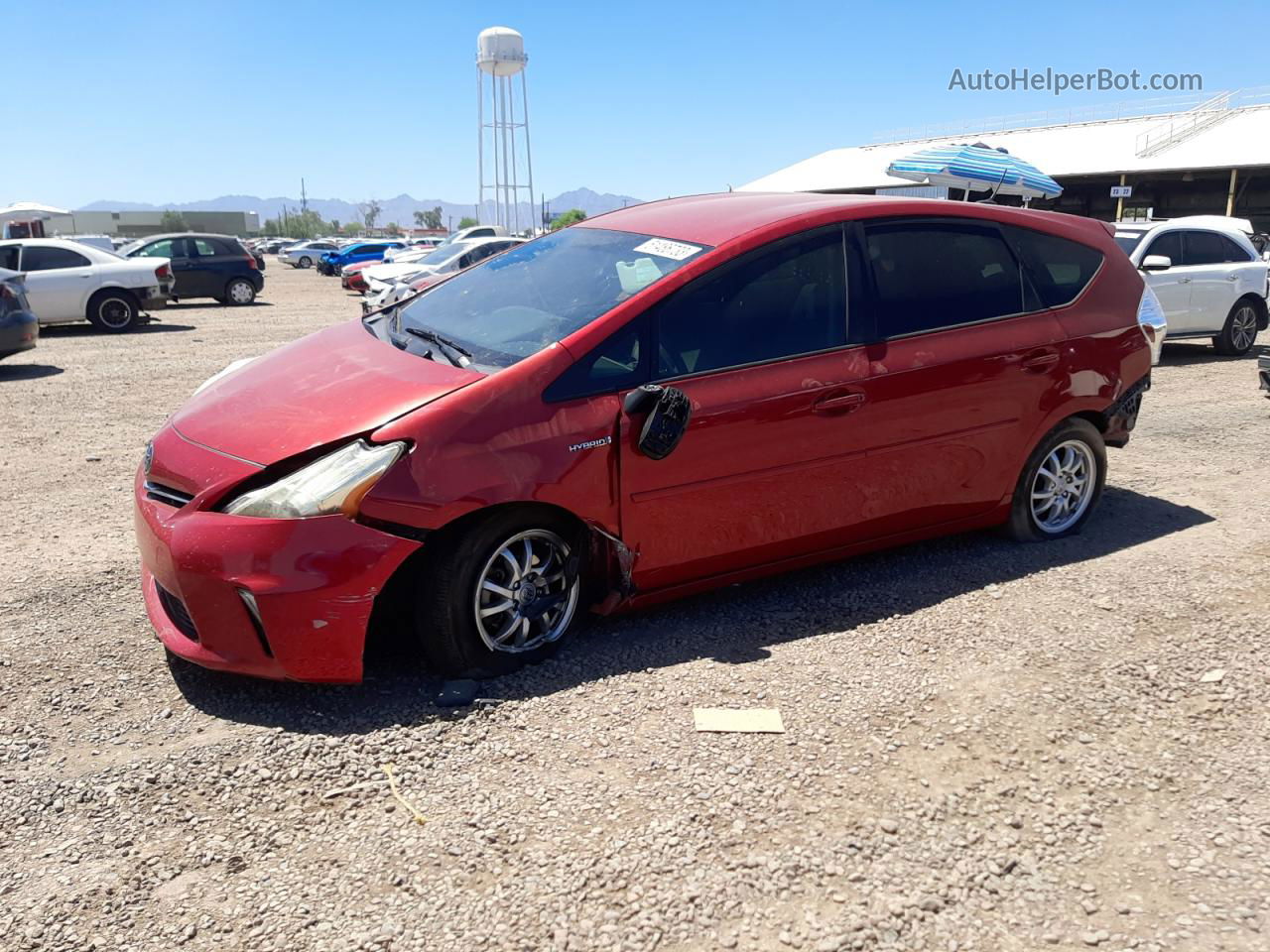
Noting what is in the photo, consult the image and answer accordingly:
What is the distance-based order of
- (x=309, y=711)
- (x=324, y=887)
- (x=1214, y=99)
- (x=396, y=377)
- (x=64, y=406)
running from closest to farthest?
(x=324, y=887)
(x=309, y=711)
(x=396, y=377)
(x=64, y=406)
(x=1214, y=99)

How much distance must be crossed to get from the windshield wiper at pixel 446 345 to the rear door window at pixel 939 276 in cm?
184

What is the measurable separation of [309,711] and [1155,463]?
6053mm

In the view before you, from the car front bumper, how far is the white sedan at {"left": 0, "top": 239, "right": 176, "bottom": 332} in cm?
1486

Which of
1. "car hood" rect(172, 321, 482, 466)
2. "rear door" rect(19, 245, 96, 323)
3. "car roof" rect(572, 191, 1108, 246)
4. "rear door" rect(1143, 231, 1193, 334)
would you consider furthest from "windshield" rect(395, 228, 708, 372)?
"rear door" rect(19, 245, 96, 323)

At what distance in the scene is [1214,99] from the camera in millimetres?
48750

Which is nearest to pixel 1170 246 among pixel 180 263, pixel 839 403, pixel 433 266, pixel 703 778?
pixel 839 403

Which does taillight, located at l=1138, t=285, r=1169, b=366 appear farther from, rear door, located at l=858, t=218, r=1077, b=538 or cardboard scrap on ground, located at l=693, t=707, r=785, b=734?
cardboard scrap on ground, located at l=693, t=707, r=785, b=734

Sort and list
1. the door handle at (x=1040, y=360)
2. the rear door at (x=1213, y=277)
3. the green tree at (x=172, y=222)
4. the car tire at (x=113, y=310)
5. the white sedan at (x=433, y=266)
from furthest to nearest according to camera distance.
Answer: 1. the green tree at (x=172, y=222)
2. the white sedan at (x=433, y=266)
3. the car tire at (x=113, y=310)
4. the rear door at (x=1213, y=277)
5. the door handle at (x=1040, y=360)

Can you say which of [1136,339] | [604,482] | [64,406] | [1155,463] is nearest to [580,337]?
[604,482]

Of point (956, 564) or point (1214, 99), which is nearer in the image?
point (956, 564)

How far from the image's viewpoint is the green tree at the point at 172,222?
9678cm

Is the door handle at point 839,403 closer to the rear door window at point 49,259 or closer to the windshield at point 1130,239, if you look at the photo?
the windshield at point 1130,239

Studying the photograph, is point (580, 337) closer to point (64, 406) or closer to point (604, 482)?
point (604, 482)

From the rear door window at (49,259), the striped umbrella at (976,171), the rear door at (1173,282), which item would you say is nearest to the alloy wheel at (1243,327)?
the rear door at (1173,282)
